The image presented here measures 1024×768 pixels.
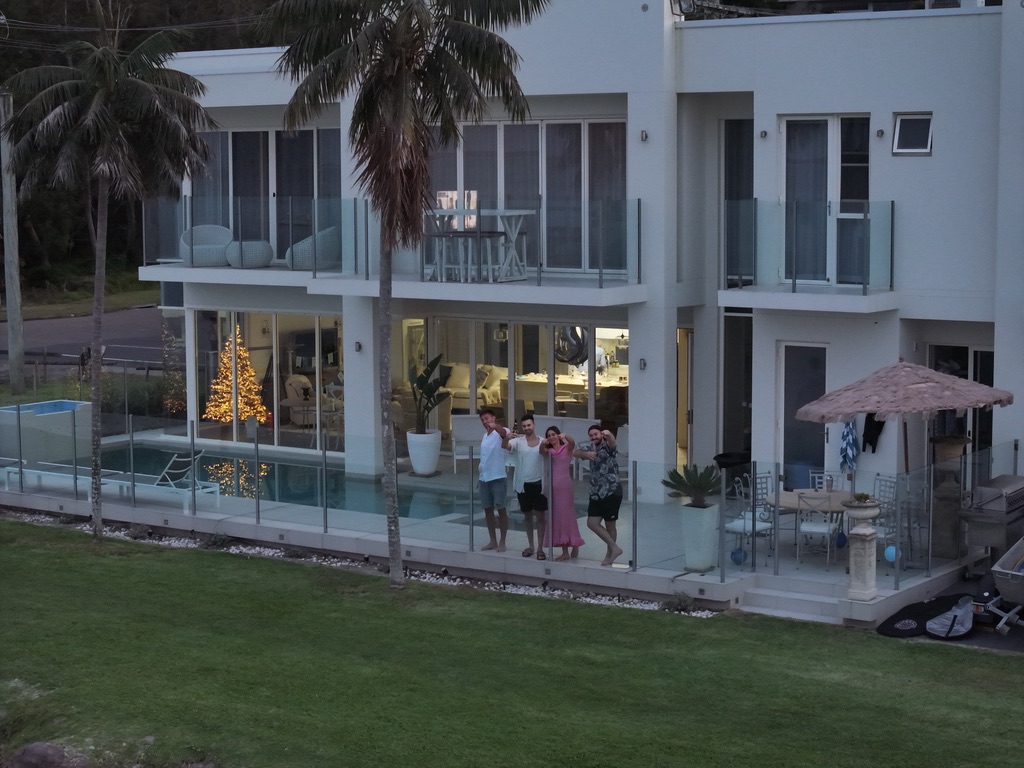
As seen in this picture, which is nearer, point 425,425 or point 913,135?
point 913,135

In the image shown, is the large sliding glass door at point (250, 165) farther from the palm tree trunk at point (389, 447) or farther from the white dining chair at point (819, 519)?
the white dining chair at point (819, 519)

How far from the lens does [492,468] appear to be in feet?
52.9

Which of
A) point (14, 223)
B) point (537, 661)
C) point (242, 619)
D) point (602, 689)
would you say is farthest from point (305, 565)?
point (14, 223)

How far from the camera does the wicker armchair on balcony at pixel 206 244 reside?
23.4m

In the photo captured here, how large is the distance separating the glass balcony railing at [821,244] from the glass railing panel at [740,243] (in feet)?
0.07

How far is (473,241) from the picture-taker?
19.7m

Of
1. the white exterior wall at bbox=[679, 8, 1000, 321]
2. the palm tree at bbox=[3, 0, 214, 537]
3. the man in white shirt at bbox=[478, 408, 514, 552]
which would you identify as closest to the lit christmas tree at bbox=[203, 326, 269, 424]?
the palm tree at bbox=[3, 0, 214, 537]

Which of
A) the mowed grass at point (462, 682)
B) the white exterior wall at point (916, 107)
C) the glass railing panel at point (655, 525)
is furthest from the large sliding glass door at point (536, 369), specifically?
the mowed grass at point (462, 682)

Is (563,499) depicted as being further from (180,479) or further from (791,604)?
(180,479)

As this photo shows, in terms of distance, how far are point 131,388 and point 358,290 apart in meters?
7.57

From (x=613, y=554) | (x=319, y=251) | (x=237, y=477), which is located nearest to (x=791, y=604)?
(x=613, y=554)

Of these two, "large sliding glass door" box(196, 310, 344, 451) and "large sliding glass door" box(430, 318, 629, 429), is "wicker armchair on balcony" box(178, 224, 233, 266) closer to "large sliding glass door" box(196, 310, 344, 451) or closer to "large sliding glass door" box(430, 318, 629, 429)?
"large sliding glass door" box(196, 310, 344, 451)

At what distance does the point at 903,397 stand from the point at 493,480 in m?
4.42

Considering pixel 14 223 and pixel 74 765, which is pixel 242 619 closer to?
pixel 74 765
